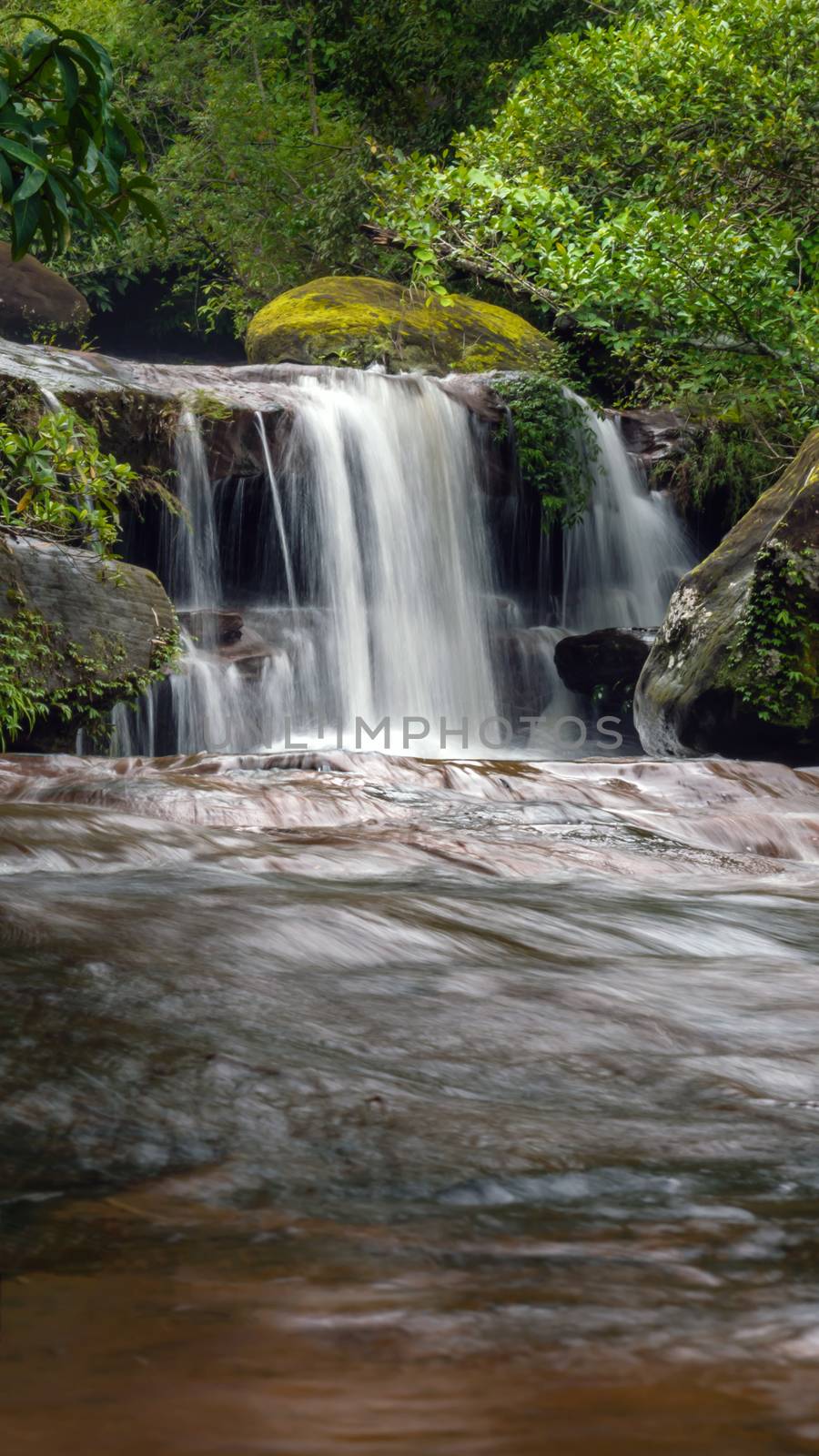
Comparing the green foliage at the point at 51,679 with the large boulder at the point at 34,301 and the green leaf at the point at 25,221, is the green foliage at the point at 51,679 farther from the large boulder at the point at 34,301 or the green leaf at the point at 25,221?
the large boulder at the point at 34,301

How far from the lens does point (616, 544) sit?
14.6 m

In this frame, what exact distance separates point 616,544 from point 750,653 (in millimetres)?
5119

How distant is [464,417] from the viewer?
14008mm

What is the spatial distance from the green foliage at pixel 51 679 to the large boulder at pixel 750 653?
436 centimetres

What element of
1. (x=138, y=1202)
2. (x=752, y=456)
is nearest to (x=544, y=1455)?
(x=138, y=1202)

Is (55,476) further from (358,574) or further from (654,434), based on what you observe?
(654,434)

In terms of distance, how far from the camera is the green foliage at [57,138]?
272 centimetres

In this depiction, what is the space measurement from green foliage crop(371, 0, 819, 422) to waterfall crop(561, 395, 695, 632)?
1.36 metres

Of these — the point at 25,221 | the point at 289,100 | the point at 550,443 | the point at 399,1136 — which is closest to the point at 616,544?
the point at 550,443

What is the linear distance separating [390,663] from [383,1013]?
411 inches

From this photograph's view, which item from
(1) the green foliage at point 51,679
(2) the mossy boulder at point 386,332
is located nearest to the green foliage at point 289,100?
(2) the mossy boulder at point 386,332

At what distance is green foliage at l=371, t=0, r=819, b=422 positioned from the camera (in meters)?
11.3

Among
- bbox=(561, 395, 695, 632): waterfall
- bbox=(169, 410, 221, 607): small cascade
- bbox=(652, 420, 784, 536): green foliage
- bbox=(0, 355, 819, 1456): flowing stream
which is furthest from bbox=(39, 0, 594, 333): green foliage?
bbox=(0, 355, 819, 1456): flowing stream

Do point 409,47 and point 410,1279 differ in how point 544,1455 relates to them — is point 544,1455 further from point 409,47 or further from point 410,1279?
point 409,47
